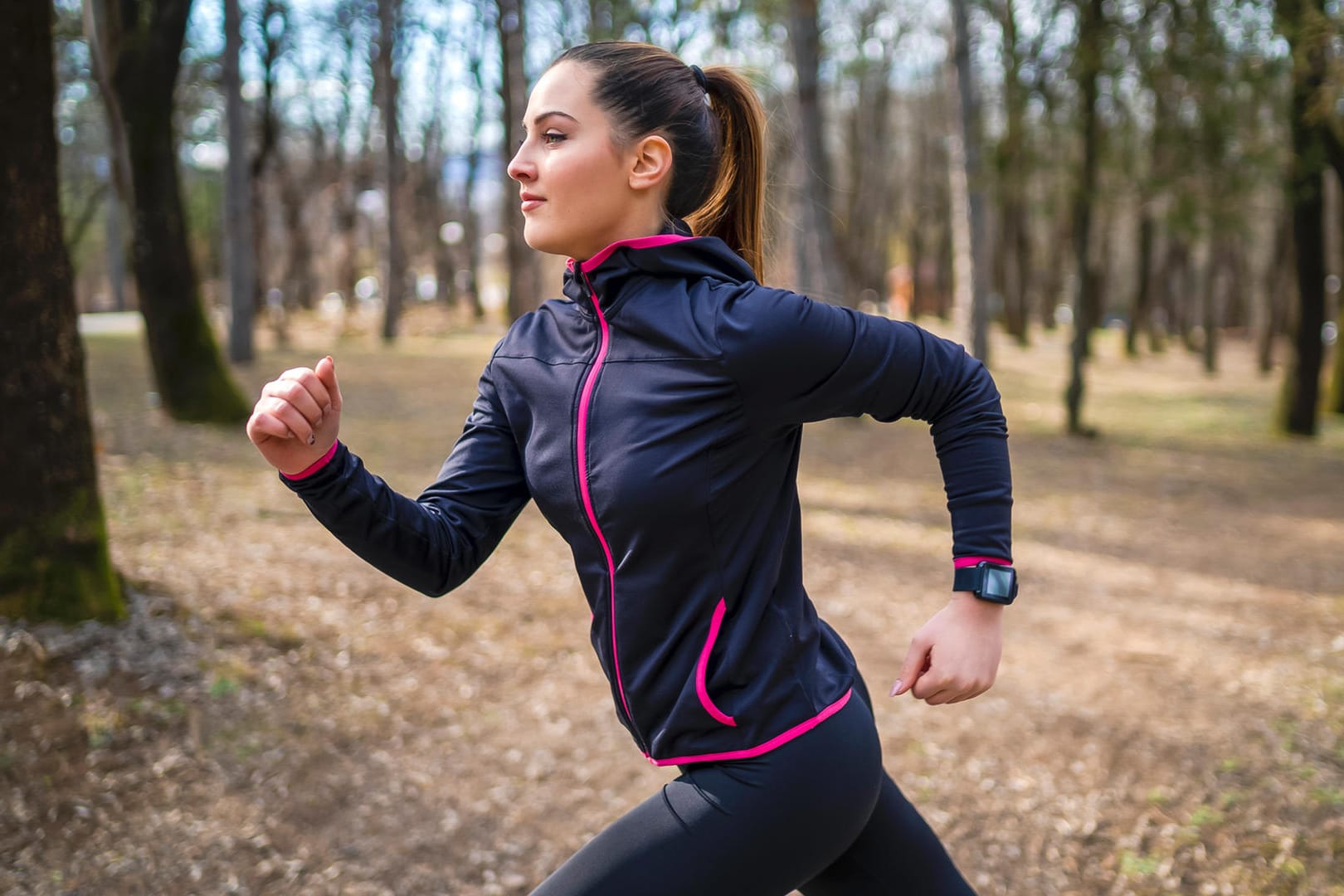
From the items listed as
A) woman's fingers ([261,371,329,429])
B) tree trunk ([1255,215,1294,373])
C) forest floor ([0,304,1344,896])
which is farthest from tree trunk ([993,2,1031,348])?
woman's fingers ([261,371,329,429])

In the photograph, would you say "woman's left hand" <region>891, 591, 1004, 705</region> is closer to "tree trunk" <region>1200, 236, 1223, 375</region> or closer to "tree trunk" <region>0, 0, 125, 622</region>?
"tree trunk" <region>0, 0, 125, 622</region>

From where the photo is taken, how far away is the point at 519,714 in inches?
207

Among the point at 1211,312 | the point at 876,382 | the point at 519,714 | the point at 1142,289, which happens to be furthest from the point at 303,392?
→ the point at 1142,289

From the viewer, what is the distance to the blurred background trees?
10359mm

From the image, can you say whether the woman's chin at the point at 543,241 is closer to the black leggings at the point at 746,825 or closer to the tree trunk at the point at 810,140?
the black leggings at the point at 746,825

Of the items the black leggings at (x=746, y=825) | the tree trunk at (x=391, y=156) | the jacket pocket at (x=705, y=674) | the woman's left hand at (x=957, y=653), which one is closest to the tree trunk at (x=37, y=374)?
the black leggings at (x=746, y=825)

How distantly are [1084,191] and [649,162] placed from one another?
1246 cm

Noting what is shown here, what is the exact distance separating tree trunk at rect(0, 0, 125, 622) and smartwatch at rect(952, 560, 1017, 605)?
4000 mm

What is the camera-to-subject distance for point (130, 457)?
9.05 m

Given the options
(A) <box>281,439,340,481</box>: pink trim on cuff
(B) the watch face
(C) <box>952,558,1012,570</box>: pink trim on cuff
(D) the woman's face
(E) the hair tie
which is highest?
(E) the hair tie

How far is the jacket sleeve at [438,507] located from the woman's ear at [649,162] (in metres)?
0.41

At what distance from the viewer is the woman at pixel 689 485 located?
1581 mm

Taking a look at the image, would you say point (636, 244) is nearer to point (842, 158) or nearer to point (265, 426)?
point (265, 426)

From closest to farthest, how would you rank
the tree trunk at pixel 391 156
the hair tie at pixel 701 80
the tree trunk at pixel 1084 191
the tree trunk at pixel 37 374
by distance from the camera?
the hair tie at pixel 701 80, the tree trunk at pixel 37 374, the tree trunk at pixel 1084 191, the tree trunk at pixel 391 156
